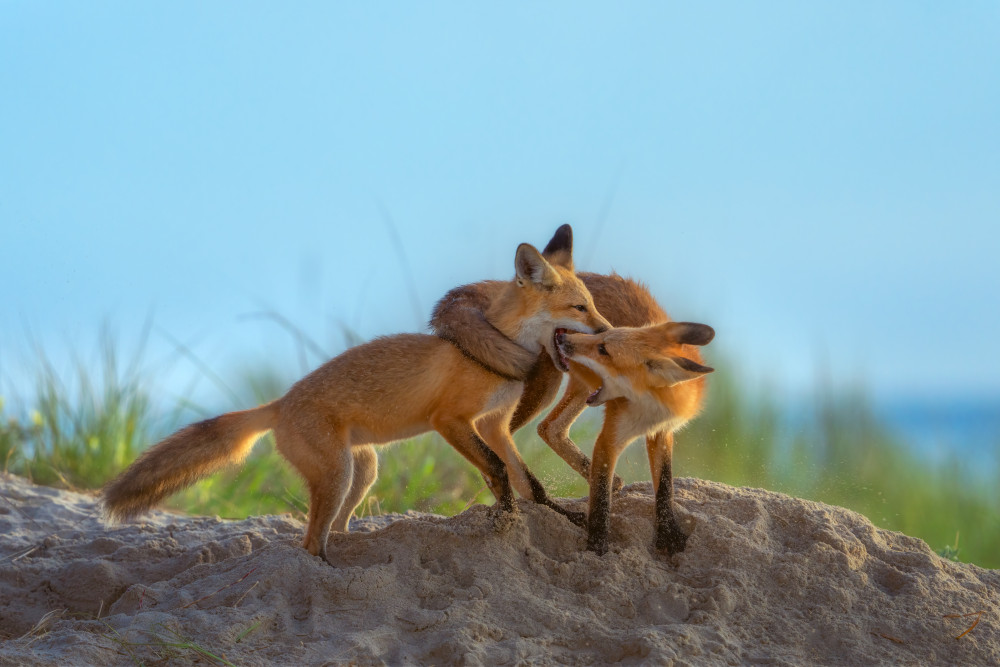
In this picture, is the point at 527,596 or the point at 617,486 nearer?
Result: the point at 527,596

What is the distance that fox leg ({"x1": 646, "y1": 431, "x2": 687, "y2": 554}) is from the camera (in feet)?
17.8

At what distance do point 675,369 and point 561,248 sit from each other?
6.29 ft

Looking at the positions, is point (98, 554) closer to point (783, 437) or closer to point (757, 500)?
point (757, 500)

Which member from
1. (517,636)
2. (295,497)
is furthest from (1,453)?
(517,636)

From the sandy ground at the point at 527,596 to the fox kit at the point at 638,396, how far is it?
0.21 meters

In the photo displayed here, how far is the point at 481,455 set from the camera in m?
5.47

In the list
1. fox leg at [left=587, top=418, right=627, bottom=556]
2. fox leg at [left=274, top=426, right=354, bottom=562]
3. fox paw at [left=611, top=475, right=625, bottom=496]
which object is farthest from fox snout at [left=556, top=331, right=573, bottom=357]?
fox leg at [left=274, top=426, right=354, bottom=562]

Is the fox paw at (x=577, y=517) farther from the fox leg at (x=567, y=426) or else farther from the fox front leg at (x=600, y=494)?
the fox leg at (x=567, y=426)

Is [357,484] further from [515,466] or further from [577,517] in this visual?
[577,517]

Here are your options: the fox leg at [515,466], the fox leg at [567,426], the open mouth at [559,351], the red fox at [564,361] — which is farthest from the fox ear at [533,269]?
the fox leg at [515,466]

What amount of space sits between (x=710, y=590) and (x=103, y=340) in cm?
801

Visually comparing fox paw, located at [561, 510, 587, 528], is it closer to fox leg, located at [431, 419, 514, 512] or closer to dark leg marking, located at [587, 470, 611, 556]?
dark leg marking, located at [587, 470, 611, 556]

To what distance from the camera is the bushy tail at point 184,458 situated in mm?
5703

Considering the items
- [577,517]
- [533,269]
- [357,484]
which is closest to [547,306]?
[533,269]
